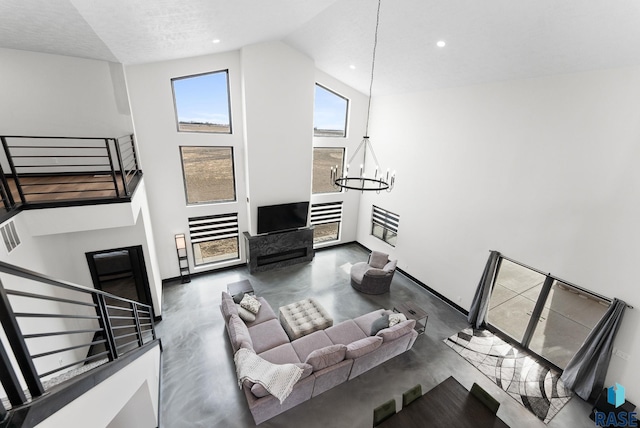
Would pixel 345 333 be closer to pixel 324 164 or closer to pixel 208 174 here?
pixel 208 174

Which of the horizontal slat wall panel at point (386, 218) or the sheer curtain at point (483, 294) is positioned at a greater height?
the horizontal slat wall panel at point (386, 218)

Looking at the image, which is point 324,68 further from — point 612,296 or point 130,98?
point 612,296

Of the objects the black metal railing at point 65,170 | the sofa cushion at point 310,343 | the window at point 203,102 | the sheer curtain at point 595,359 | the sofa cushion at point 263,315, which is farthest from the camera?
the window at point 203,102

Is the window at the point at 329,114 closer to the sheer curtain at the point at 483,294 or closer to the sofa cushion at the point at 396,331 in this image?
the sheer curtain at the point at 483,294

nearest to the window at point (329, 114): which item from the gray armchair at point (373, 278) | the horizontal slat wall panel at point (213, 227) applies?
the horizontal slat wall panel at point (213, 227)

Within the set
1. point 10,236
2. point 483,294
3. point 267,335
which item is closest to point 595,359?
point 483,294

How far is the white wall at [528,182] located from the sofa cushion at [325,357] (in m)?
4.02

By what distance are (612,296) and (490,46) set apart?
15.4 ft

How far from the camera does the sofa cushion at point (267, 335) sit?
17.6 feet

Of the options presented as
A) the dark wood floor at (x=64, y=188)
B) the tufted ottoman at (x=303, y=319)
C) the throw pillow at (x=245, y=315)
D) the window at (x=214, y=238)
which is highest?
the dark wood floor at (x=64, y=188)

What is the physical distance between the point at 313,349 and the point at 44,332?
4.05 m

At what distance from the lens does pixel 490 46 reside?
15.8 feet

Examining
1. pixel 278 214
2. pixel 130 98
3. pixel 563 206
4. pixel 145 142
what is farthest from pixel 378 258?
pixel 130 98

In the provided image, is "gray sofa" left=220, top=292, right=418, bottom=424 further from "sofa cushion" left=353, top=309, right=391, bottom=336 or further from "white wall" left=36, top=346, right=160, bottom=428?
"white wall" left=36, top=346, right=160, bottom=428
